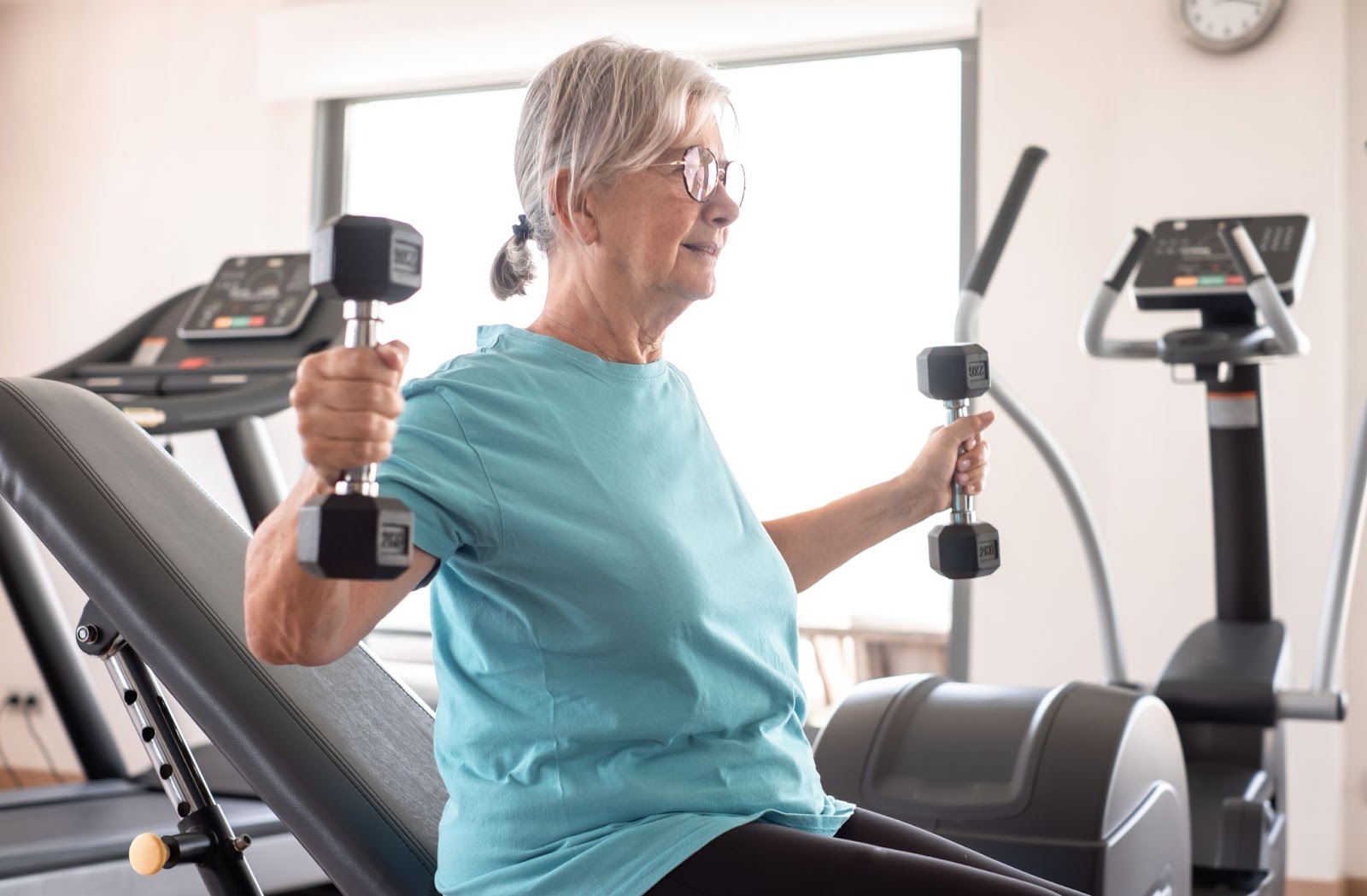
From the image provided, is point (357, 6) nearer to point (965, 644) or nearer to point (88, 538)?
point (965, 644)

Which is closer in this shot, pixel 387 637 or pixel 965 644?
pixel 965 644

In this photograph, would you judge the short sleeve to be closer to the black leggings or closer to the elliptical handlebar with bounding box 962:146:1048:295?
the black leggings

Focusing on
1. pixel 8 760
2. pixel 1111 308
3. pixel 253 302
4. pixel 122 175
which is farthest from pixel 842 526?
pixel 8 760

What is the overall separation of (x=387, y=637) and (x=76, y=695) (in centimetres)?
144

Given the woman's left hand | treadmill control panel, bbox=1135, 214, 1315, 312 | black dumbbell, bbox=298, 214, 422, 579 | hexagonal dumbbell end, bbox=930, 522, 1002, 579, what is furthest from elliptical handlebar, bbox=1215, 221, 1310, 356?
black dumbbell, bbox=298, 214, 422, 579

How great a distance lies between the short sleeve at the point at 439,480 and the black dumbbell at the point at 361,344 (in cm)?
12

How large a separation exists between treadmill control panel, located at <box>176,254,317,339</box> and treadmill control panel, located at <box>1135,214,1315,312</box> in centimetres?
185

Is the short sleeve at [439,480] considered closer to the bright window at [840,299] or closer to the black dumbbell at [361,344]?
the black dumbbell at [361,344]

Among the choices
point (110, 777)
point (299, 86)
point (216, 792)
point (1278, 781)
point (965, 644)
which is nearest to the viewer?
point (1278, 781)

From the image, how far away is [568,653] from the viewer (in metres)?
1.02

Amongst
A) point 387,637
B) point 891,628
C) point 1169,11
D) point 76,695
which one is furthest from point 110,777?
point 1169,11

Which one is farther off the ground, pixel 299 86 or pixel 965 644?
pixel 299 86

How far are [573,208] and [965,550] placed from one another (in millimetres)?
528

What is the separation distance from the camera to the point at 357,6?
429cm
